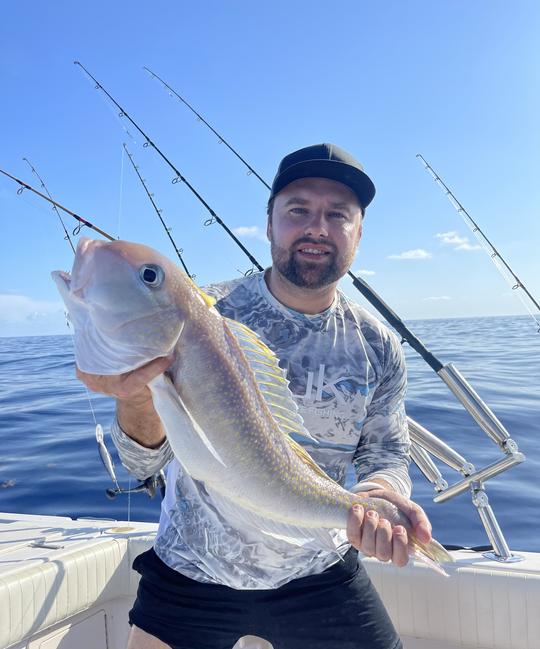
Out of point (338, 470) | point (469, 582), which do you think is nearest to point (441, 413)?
point (469, 582)

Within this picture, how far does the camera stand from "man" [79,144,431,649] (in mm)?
2539

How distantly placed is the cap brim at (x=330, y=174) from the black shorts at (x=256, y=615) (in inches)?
80.3

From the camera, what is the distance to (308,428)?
2.71 m

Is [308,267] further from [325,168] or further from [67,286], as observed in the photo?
[67,286]

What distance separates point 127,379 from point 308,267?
130 centimetres

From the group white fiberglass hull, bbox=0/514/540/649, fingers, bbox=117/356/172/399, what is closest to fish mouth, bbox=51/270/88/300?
fingers, bbox=117/356/172/399

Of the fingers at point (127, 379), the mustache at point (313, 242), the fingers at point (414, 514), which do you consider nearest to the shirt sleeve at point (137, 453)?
the fingers at point (127, 379)

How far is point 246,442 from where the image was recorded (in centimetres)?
188

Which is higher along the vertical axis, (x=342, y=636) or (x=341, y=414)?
(x=341, y=414)

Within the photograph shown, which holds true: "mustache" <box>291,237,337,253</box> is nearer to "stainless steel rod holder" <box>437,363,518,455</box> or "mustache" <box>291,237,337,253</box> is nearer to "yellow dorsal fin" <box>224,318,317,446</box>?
"yellow dorsal fin" <box>224,318,317,446</box>

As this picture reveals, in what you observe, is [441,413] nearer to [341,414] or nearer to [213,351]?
[341,414]

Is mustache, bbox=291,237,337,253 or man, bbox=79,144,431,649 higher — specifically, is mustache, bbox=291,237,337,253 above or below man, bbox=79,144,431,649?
above

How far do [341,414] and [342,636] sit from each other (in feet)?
3.52

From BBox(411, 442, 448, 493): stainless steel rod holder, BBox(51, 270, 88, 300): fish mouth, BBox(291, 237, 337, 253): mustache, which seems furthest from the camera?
BBox(411, 442, 448, 493): stainless steel rod holder
